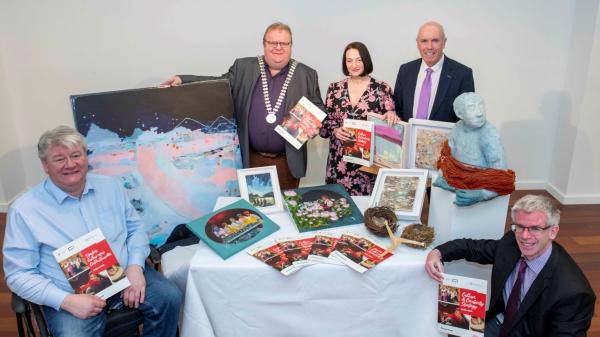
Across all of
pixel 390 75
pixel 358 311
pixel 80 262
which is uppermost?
pixel 390 75

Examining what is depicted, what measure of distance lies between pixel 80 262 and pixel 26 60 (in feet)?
10.3

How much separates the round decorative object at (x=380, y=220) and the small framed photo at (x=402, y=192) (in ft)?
0.36

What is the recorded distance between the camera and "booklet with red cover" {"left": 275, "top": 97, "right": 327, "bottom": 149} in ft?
9.62

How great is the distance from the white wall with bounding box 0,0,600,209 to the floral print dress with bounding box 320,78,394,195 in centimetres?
150

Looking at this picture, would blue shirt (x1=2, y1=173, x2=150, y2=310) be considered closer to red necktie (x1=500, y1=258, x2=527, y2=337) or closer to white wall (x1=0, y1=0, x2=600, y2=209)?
red necktie (x1=500, y1=258, x2=527, y2=337)

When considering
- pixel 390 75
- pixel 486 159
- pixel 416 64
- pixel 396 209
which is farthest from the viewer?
pixel 390 75

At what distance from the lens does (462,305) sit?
2035mm

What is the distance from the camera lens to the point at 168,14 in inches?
171

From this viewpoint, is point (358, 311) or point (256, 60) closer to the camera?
point (358, 311)

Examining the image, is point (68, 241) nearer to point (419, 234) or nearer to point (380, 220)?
point (380, 220)

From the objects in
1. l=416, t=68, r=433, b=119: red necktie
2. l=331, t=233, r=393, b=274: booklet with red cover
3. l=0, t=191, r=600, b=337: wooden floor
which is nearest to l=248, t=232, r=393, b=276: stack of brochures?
l=331, t=233, r=393, b=274: booklet with red cover

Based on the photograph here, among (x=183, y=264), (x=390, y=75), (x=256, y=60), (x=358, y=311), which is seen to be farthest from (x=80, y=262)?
(x=390, y=75)

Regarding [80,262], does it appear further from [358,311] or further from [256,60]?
[256,60]

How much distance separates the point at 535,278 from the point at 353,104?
5.37 feet
